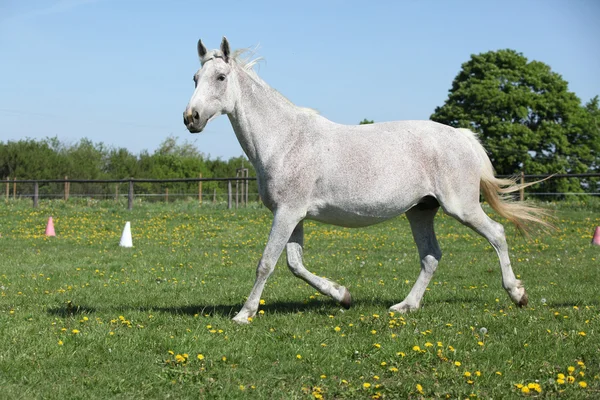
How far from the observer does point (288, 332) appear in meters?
6.18

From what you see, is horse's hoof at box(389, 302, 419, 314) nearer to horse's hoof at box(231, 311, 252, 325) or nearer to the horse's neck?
horse's hoof at box(231, 311, 252, 325)

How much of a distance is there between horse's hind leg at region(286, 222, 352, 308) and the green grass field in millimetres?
217

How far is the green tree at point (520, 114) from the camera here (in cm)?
4788

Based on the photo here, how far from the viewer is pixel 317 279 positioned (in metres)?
7.34

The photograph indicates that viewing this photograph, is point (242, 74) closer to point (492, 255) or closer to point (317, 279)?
point (317, 279)

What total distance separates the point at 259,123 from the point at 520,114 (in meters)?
45.4

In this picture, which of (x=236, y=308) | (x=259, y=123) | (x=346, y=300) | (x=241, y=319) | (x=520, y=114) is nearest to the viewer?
(x=241, y=319)

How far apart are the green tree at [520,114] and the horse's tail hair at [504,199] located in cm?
4022

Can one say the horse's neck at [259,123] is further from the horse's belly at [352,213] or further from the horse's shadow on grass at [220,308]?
the horse's shadow on grass at [220,308]

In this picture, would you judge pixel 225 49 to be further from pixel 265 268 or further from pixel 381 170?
pixel 265 268

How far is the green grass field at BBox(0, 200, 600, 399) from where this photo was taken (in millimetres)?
4703

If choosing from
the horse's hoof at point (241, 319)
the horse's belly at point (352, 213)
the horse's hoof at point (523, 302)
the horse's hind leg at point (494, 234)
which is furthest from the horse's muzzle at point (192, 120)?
the horse's hoof at point (523, 302)

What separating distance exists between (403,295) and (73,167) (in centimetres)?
4460

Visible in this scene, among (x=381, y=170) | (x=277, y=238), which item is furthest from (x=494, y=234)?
(x=277, y=238)
